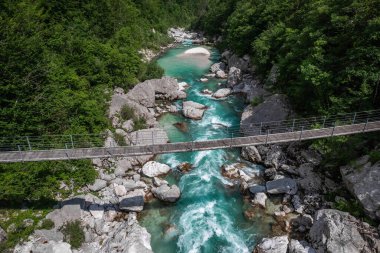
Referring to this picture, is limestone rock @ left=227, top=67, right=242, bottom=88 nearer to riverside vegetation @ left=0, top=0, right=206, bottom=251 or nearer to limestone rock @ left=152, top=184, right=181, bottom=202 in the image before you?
riverside vegetation @ left=0, top=0, right=206, bottom=251

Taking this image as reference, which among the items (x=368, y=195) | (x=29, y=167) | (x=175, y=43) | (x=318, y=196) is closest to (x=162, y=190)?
(x=29, y=167)

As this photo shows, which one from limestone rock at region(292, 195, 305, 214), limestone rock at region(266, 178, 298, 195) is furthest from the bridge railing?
limestone rock at region(292, 195, 305, 214)

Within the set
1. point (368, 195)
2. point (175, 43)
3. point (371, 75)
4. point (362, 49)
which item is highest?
point (362, 49)

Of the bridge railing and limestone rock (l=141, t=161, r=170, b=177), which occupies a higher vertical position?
the bridge railing

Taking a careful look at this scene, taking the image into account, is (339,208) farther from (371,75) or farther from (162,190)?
(162,190)

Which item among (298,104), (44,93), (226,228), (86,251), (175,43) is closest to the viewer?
(86,251)

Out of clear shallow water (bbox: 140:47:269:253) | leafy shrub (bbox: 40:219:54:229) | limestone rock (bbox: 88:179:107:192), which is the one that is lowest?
clear shallow water (bbox: 140:47:269:253)

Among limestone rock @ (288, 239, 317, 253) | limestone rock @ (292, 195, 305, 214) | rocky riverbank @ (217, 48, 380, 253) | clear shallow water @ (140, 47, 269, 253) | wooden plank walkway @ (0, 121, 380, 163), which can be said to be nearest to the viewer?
rocky riverbank @ (217, 48, 380, 253)
